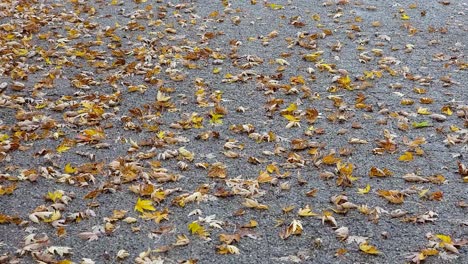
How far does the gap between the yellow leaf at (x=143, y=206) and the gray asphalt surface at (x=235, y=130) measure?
0.12 feet

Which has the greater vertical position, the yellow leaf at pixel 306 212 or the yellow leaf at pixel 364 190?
the yellow leaf at pixel 306 212

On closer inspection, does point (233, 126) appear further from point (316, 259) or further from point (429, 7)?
point (429, 7)

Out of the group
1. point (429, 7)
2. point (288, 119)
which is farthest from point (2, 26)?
point (429, 7)

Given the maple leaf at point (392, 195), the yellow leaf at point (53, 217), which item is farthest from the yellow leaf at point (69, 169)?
the maple leaf at point (392, 195)

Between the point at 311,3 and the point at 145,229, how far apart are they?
17.1ft

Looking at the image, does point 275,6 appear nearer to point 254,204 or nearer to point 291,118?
point 291,118

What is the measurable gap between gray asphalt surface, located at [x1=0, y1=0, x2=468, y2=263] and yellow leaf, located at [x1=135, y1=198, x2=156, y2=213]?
0.04m

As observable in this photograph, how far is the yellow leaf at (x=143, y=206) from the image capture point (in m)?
3.83

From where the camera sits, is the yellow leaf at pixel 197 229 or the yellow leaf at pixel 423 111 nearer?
the yellow leaf at pixel 197 229

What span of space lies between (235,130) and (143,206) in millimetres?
1256

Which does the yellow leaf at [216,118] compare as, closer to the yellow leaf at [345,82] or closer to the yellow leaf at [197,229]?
the yellow leaf at [345,82]

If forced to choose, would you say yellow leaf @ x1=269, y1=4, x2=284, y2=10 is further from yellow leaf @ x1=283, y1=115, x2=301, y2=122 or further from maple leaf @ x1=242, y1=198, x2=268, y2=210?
maple leaf @ x1=242, y1=198, x2=268, y2=210

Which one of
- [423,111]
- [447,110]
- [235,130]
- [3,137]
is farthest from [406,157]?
[3,137]

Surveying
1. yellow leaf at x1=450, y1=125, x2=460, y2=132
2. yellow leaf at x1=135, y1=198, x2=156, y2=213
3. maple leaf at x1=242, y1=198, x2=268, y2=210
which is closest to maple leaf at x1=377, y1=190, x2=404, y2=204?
maple leaf at x1=242, y1=198, x2=268, y2=210
